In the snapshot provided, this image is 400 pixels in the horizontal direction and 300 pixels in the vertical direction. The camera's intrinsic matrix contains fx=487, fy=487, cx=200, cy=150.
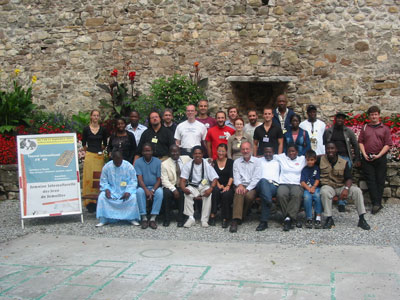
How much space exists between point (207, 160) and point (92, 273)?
2.82 meters

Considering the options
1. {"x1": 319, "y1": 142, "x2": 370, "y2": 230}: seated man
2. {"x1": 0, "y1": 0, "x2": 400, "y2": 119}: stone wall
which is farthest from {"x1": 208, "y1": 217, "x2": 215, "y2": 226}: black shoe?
{"x1": 0, "y1": 0, "x2": 400, "y2": 119}: stone wall

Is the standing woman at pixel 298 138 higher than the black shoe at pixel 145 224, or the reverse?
the standing woman at pixel 298 138

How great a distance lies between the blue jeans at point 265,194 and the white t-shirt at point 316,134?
108cm

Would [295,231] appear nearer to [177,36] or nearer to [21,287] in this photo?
[21,287]

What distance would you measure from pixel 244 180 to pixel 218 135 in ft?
2.85

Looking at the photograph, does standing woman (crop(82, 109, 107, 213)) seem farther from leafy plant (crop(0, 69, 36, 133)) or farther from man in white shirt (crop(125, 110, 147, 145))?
leafy plant (crop(0, 69, 36, 133))

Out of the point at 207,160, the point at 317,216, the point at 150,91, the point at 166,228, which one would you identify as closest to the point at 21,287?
the point at 166,228

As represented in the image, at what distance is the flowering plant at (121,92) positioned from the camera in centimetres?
1012

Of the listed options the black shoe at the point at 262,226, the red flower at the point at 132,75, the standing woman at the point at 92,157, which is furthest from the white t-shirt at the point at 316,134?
the red flower at the point at 132,75

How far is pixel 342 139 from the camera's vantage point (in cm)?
733

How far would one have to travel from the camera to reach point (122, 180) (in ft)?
23.2

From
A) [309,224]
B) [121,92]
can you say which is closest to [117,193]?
[309,224]

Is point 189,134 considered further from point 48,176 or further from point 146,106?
point 146,106

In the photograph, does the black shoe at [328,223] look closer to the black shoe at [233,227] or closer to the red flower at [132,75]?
the black shoe at [233,227]
